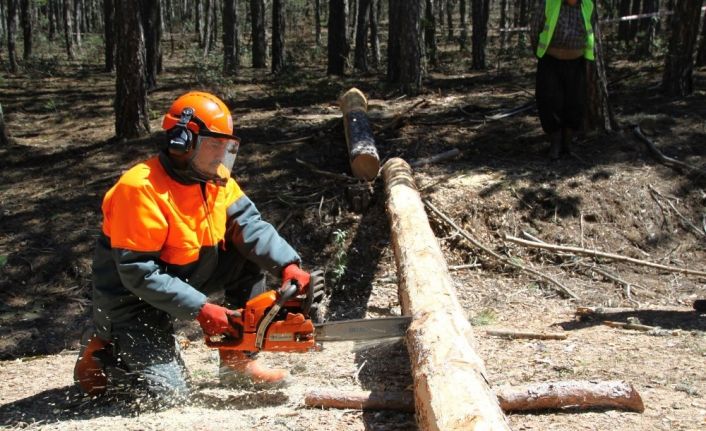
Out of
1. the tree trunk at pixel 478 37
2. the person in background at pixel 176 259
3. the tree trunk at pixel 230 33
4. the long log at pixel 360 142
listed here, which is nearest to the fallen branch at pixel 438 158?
the long log at pixel 360 142

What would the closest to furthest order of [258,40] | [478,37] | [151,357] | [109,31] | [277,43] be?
[151,357], [478,37], [109,31], [277,43], [258,40]

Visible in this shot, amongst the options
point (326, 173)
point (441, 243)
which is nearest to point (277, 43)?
point (326, 173)

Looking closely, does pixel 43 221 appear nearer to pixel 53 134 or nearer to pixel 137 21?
pixel 137 21

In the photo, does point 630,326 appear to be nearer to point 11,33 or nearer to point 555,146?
point 555,146

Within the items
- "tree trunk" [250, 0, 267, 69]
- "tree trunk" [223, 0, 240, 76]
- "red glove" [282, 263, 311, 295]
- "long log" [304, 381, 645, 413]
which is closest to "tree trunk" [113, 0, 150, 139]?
"red glove" [282, 263, 311, 295]

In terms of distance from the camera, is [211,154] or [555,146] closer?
[211,154]

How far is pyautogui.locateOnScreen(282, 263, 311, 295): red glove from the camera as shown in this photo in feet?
12.2

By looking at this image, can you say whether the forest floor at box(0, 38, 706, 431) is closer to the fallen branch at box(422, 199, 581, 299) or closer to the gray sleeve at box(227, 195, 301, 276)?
the fallen branch at box(422, 199, 581, 299)

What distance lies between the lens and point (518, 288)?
20.2ft

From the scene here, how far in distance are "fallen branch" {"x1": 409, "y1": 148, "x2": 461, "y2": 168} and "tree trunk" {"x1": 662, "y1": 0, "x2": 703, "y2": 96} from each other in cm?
402

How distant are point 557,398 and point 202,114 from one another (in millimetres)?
2328

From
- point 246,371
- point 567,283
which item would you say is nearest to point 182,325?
point 246,371

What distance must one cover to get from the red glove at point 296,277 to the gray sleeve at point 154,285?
18.8 inches

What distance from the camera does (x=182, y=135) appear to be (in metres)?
3.60
